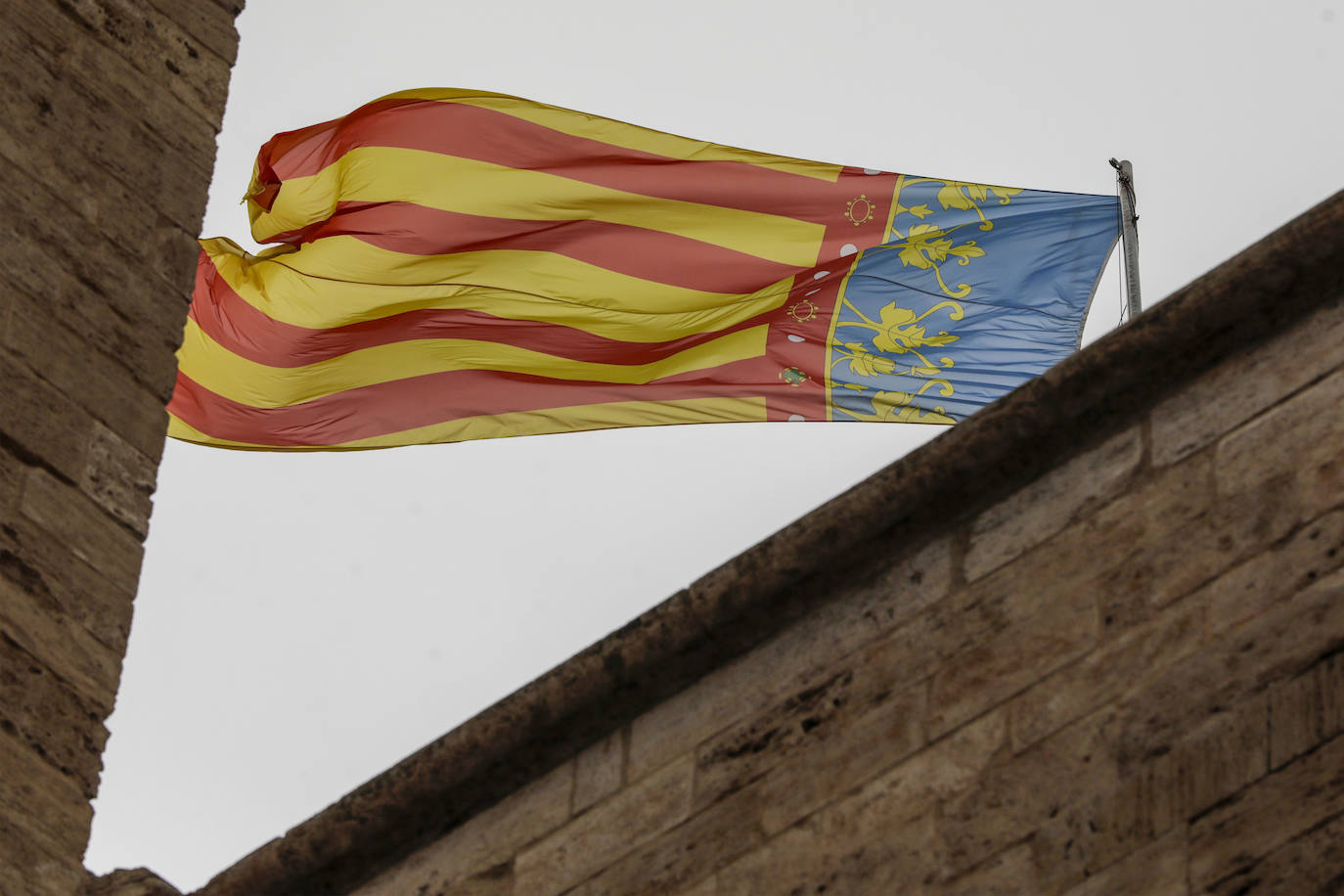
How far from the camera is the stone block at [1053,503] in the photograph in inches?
166

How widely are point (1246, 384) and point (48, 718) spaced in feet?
8.38

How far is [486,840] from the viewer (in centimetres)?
499

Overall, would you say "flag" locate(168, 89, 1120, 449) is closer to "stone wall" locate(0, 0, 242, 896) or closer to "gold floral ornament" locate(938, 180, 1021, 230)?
"gold floral ornament" locate(938, 180, 1021, 230)

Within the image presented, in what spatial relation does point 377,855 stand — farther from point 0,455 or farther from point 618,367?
point 618,367

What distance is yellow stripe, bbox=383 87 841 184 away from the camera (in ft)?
27.4

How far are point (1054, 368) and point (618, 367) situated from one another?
381 centimetres

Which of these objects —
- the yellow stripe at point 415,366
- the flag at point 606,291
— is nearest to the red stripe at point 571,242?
the flag at point 606,291

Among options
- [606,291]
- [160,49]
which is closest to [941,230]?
[606,291]

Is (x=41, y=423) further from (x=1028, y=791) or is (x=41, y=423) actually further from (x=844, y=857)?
(x=1028, y=791)

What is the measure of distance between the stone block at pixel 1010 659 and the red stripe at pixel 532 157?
166 inches

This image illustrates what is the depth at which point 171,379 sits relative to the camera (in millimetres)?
5609

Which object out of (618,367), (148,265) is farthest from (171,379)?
(618,367)

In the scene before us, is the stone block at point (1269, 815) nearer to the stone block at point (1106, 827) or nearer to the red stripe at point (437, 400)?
the stone block at point (1106, 827)

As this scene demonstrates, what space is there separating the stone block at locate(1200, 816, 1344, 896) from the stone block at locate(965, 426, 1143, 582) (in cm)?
89
